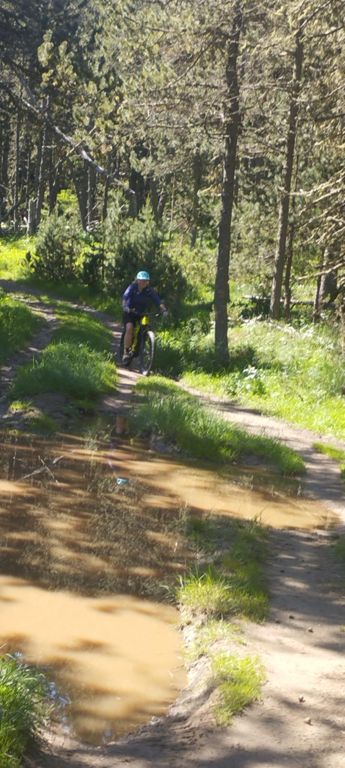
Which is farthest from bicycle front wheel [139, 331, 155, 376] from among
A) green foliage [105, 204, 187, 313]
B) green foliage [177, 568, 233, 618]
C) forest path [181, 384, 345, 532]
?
green foliage [177, 568, 233, 618]

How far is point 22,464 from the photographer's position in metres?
9.15

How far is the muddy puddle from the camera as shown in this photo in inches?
193

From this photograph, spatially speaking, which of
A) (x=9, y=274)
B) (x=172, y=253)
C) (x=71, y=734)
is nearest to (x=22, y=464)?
(x=71, y=734)

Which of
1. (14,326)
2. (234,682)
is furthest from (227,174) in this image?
(234,682)

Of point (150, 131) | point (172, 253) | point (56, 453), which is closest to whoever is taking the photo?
point (56, 453)

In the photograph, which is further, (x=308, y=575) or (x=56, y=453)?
(x=56, y=453)

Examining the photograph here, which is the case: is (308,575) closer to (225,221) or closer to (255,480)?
(255,480)

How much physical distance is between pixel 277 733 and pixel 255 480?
18.3 ft

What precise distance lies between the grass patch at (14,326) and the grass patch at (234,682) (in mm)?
10631

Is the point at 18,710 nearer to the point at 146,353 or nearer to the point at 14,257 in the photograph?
the point at 146,353

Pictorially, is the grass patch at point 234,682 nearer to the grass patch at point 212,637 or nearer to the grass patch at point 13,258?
the grass patch at point 212,637

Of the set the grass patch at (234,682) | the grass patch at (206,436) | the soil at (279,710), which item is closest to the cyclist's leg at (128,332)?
the grass patch at (206,436)

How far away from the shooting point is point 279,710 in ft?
14.5

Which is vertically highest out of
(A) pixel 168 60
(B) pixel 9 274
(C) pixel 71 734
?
(A) pixel 168 60
